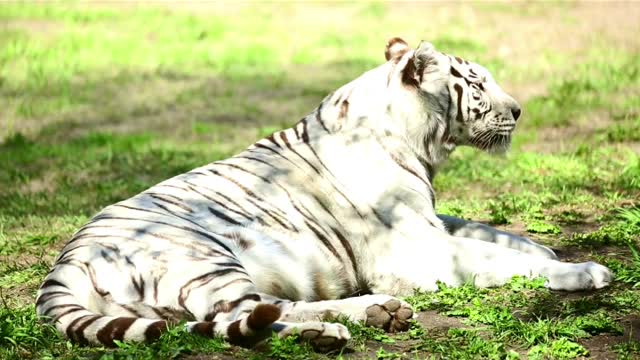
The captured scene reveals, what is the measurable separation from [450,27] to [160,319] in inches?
431

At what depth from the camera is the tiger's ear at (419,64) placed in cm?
539

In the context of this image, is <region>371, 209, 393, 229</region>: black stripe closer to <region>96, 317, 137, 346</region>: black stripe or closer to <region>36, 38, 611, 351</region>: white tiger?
<region>36, 38, 611, 351</region>: white tiger

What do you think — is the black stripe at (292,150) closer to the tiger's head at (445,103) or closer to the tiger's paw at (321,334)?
the tiger's head at (445,103)

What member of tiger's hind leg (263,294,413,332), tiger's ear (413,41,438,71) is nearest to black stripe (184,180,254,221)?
tiger's hind leg (263,294,413,332)

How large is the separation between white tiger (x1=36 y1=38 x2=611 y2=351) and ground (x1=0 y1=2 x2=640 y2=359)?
0.13 metres

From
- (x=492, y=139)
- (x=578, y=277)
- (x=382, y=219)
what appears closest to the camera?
(x=578, y=277)

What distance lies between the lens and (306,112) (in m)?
11.0

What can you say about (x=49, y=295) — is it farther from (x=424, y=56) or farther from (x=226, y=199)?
(x=424, y=56)

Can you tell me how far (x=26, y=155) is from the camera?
9594 millimetres

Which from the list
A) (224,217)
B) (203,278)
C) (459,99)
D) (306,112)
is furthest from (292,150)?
(306,112)

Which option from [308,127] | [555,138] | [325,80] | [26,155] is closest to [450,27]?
[325,80]

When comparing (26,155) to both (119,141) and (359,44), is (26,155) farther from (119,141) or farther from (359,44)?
(359,44)

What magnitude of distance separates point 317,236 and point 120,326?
4.12 feet

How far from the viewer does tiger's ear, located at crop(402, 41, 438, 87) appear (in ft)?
17.7
